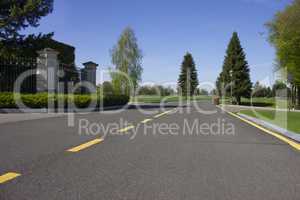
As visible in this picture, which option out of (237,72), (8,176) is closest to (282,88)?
(237,72)

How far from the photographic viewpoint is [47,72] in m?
21.7

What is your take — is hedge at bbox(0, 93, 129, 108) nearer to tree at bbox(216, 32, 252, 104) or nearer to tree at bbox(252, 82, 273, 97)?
tree at bbox(216, 32, 252, 104)

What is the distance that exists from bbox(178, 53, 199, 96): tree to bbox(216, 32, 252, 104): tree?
43051 millimetres

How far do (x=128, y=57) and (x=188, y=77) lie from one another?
52.9 metres

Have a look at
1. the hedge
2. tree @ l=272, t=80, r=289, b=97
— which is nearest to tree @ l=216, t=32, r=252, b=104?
tree @ l=272, t=80, r=289, b=97

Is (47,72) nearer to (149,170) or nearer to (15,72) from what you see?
(15,72)

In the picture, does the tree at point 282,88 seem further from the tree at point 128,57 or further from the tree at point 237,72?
the tree at point 128,57

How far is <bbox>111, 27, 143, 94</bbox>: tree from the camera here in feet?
171

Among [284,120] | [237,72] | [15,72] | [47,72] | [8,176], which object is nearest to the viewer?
[8,176]

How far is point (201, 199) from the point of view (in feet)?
10.4

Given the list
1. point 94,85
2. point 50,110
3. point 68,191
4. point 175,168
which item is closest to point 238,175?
point 175,168

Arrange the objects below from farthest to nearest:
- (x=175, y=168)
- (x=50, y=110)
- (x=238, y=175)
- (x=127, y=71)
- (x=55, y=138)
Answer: (x=127, y=71) < (x=50, y=110) < (x=55, y=138) < (x=175, y=168) < (x=238, y=175)

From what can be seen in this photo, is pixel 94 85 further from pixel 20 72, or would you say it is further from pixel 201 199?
pixel 201 199

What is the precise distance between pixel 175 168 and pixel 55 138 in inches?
159
